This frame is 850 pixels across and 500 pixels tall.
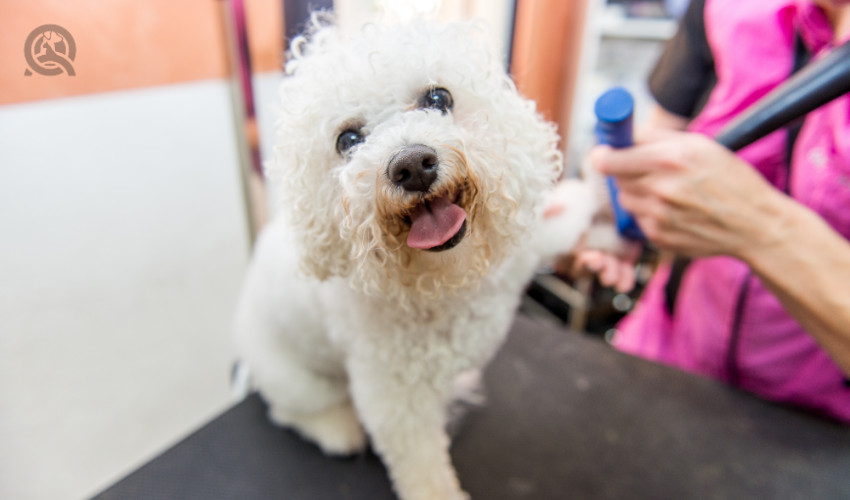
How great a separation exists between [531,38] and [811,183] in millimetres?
859

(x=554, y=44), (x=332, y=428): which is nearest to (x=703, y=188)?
(x=332, y=428)

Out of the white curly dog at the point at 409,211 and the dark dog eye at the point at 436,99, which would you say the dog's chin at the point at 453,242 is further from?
the dark dog eye at the point at 436,99

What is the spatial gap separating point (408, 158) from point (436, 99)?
107 millimetres

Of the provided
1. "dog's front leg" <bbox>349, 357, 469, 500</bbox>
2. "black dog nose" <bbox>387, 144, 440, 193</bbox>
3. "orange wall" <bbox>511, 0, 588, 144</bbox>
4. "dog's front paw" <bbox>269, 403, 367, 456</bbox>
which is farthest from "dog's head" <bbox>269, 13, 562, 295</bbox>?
"orange wall" <bbox>511, 0, 588, 144</bbox>

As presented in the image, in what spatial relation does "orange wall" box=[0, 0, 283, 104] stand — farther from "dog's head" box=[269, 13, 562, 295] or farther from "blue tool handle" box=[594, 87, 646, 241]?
"blue tool handle" box=[594, 87, 646, 241]

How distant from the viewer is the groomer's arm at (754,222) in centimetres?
53

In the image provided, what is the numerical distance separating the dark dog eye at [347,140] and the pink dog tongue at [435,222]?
0.36ft

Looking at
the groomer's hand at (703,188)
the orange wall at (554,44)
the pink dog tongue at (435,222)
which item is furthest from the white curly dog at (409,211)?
the orange wall at (554,44)

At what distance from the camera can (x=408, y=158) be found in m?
0.37

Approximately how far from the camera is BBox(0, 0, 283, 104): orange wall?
30 cm

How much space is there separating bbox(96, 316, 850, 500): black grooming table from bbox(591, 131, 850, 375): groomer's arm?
203 mm

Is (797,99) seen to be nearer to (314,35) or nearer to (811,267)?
(811,267)

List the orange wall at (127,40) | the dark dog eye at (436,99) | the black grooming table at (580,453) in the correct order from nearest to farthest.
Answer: the orange wall at (127,40) < the dark dog eye at (436,99) < the black grooming table at (580,453)

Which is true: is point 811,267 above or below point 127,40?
below
